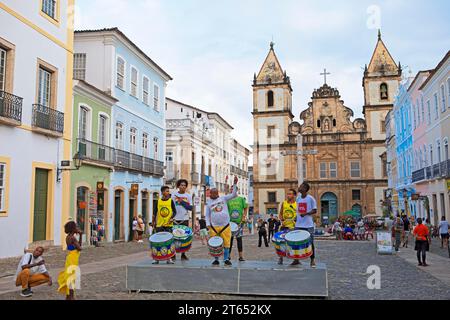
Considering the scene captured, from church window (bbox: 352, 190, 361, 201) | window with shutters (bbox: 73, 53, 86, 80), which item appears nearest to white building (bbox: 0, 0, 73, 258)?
window with shutters (bbox: 73, 53, 86, 80)

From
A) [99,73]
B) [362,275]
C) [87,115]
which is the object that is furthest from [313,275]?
[99,73]

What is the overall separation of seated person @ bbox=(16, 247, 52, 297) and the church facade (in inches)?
1762

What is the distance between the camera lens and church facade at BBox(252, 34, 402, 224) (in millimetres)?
53312

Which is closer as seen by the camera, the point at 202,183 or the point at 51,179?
the point at 51,179

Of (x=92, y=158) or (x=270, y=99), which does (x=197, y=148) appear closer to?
(x=92, y=158)

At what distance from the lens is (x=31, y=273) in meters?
8.62

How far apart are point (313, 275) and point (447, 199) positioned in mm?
20103

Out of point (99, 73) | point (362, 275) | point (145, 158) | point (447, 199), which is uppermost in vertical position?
point (99, 73)

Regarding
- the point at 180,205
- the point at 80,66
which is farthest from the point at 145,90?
the point at 180,205

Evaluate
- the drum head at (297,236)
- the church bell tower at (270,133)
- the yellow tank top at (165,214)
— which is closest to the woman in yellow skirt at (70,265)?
the yellow tank top at (165,214)

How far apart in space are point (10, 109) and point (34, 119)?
54.8 inches

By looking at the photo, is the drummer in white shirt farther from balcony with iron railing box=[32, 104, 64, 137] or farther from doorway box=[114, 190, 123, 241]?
doorway box=[114, 190, 123, 241]
